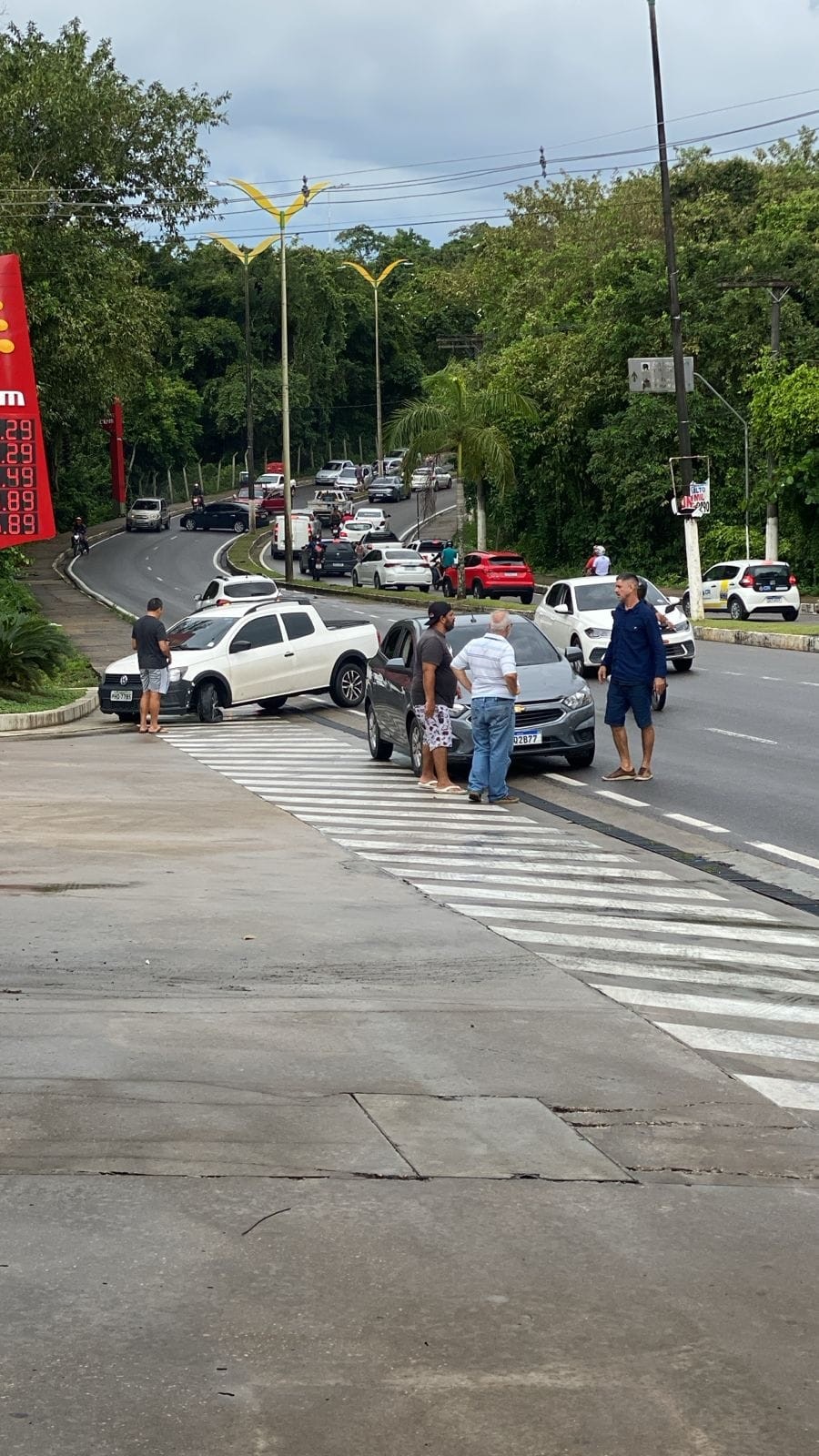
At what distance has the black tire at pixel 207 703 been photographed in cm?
2686

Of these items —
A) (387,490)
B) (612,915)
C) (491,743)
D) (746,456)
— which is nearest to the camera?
(612,915)

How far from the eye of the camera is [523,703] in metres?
18.7

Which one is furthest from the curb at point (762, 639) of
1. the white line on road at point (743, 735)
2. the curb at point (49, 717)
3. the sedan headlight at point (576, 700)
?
the sedan headlight at point (576, 700)

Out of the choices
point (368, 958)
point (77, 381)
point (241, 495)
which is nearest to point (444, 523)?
point (241, 495)

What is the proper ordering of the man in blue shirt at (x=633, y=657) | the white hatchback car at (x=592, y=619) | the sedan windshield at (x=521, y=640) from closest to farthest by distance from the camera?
the man in blue shirt at (x=633, y=657) < the sedan windshield at (x=521, y=640) < the white hatchback car at (x=592, y=619)

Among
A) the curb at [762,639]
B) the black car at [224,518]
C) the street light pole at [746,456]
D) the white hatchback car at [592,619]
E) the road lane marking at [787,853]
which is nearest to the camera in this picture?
the road lane marking at [787,853]

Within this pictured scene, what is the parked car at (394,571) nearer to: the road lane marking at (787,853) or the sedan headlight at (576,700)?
the sedan headlight at (576,700)

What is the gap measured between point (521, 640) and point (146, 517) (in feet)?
242

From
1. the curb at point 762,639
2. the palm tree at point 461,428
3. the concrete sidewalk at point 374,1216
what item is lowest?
the curb at point 762,639

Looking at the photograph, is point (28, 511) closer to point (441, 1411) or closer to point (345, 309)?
point (441, 1411)

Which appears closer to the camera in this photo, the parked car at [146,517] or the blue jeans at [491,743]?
the blue jeans at [491,743]

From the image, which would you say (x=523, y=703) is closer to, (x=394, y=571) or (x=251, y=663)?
(x=251, y=663)

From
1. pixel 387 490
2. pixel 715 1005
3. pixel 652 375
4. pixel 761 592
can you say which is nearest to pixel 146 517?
pixel 387 490

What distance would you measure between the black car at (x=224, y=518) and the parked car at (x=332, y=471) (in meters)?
17.2
